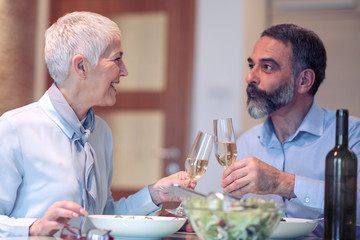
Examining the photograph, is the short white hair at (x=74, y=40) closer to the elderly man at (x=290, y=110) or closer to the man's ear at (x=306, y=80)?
the elderly man at (x=290, y=110)

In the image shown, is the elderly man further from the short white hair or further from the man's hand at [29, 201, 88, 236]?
the man's hand at [29, 201, 88, 236]

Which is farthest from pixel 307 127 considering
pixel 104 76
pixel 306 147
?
pixel 104 76

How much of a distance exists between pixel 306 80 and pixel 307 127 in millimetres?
321

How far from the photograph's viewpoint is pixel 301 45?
2.54m

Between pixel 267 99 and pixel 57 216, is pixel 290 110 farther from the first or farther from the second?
pixel 57 216

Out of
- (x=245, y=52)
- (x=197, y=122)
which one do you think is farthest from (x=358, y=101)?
(x=197, y=122)

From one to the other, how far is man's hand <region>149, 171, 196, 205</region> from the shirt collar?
2.37 feet

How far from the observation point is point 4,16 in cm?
231

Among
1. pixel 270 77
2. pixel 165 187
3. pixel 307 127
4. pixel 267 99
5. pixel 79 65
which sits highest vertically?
pixel 79 65

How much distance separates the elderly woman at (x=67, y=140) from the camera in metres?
1.64

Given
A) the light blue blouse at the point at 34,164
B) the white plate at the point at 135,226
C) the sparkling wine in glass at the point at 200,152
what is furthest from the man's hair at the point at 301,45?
the white plate at the point at 135,226

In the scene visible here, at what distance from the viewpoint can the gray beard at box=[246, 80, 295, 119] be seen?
8.10ft

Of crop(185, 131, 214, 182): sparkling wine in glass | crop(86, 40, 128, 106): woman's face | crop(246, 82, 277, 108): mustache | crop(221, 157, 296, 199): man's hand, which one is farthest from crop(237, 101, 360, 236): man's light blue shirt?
crop(86, 40, 128, 106): woman's face

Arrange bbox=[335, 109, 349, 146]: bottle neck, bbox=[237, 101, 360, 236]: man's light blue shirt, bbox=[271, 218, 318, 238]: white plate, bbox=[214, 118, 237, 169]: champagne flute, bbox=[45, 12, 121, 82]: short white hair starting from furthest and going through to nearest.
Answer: bbox=[237, 101, 360, 236]: man's light blue shirt
bbox=[45, 12, 121, 82]: short white hair
bbox=[214, 118, 237, 169]: champagne flute
bbox=[271, 218, 318, 238]: white plate
bbox=[335, 109, 349, 146]: bottle neck
